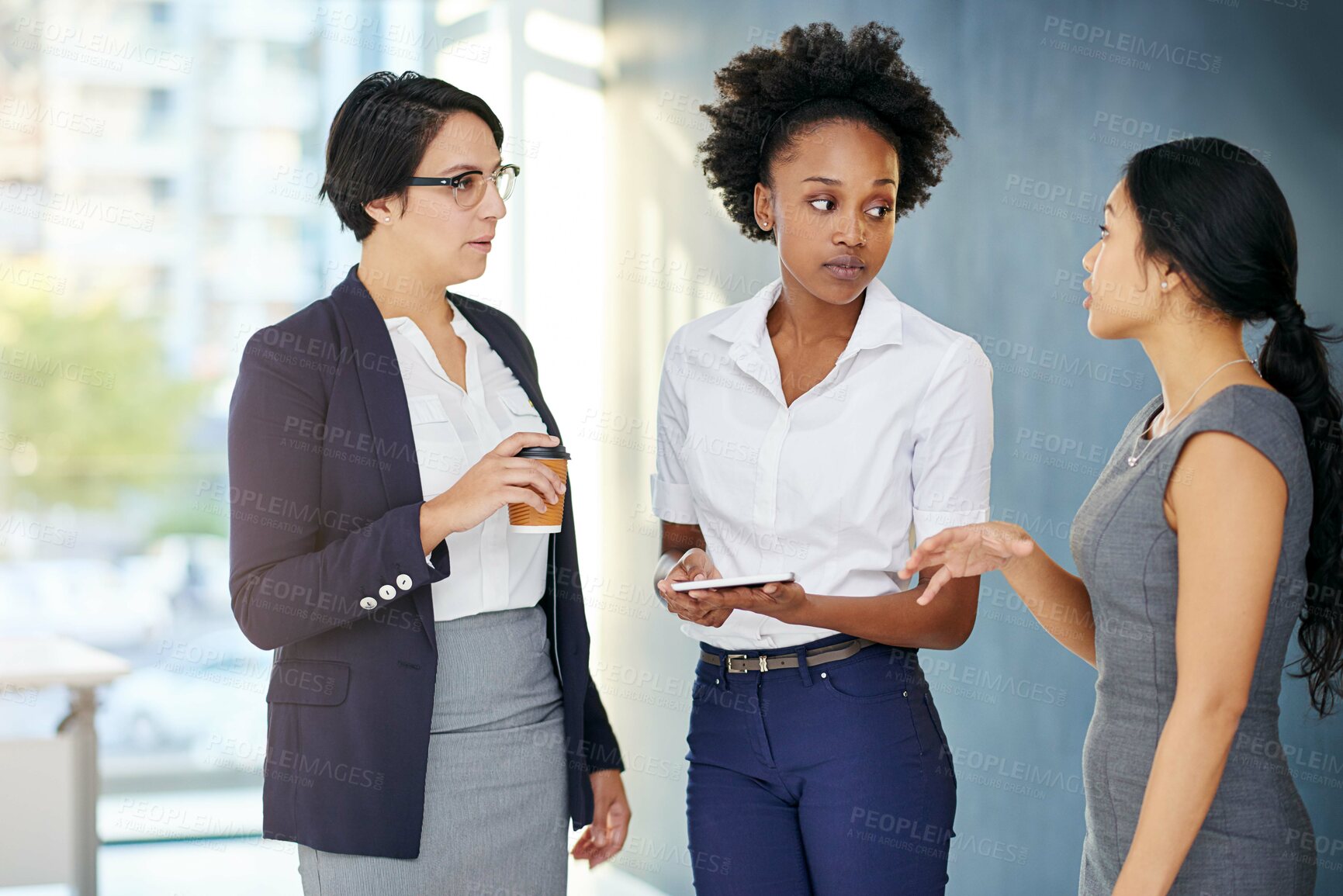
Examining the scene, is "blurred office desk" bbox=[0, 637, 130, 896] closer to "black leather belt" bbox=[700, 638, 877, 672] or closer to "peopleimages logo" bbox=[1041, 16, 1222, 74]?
"black leather belt" bbox=[700, 638, 877, 672]

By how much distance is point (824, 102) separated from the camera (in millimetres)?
1958

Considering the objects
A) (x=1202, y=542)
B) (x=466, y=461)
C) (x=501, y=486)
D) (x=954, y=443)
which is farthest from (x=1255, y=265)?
(x=466, y=461)

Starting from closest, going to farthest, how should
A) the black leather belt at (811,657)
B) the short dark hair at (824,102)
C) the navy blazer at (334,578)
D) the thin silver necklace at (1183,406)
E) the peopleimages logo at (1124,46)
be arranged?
Result: the thin silver necklace at (1183,406)
the navy blazer at (334,578)
the black leather belt at (811,657)
the short dark hair at (824,102)
the peopleimages logo at (1124,46)

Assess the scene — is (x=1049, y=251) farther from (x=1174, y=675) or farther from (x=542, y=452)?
(x=542, y=452)

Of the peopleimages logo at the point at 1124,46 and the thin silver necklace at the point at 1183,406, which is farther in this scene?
the peopleimages logo at the point at 1124,46

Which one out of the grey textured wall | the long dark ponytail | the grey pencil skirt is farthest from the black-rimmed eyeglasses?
the grey textured wall

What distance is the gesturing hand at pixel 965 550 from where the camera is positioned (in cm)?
155

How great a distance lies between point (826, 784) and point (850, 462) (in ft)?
1.57

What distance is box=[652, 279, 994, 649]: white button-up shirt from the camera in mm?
1783

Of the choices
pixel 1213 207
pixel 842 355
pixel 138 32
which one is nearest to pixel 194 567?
pixel 138 32

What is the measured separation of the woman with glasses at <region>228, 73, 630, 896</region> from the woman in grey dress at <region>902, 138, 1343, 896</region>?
632 mm

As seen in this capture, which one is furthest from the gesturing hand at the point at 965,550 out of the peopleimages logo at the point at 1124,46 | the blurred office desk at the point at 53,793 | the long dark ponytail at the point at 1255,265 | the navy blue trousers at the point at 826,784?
the blurred office desk at the point at 53,793

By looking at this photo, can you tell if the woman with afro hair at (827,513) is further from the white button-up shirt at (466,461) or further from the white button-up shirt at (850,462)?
the white button-up shirt at (466,461)

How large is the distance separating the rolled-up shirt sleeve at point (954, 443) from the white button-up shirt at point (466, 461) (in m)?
0.61
